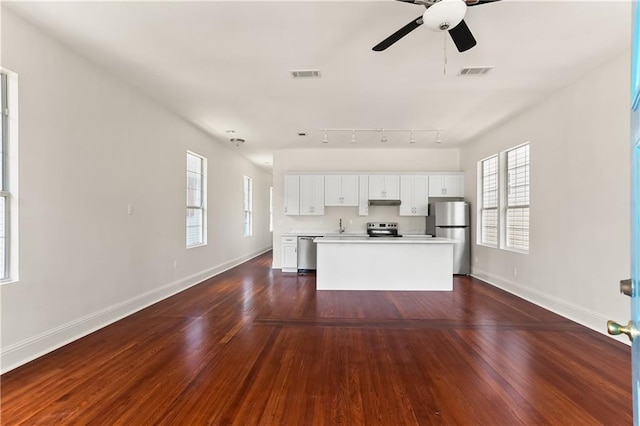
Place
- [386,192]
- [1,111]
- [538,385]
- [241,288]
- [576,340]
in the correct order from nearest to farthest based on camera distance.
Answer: [538,385], [1,111], [576,340], [241,288], [386,192]

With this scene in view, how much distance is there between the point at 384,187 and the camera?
23.5 feet

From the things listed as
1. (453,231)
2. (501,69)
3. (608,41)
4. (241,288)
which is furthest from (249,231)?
(608,41)

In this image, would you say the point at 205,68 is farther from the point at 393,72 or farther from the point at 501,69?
the point at 501,69

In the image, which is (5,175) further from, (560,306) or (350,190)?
(560,306)

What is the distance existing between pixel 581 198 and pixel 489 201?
7.93 feet

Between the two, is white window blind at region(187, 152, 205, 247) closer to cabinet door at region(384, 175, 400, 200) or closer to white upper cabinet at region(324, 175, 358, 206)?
white upper cabinet at region(324, 175, 358, 206)

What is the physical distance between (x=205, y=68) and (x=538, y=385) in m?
4.17

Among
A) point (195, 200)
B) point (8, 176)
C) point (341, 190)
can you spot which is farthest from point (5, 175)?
point (341, 190)

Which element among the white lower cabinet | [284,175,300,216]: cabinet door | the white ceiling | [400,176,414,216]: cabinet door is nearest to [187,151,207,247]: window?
the white ceiling

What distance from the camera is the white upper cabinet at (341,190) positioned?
7207 millimetres

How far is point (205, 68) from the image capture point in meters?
3.46

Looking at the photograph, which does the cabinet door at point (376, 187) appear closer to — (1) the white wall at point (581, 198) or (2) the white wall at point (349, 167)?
(2) the white wall at point (349, 167)

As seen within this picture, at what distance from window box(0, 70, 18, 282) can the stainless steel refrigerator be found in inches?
255

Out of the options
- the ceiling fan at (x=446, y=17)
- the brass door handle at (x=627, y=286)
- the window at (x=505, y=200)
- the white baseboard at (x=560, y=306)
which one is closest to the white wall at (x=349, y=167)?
the window at (x=505, y=200)
